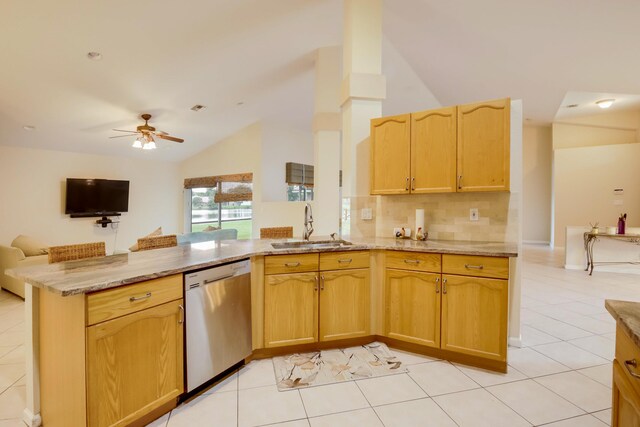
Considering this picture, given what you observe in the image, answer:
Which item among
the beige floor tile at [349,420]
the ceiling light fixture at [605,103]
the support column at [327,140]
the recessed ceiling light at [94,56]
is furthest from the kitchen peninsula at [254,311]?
the ceiling light fixture at [605,103]

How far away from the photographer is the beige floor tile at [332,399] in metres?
1.82

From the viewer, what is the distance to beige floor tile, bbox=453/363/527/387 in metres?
2.10

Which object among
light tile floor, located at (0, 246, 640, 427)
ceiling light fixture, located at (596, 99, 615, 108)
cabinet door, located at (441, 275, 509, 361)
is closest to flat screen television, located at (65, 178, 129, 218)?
light tile floor, located at (0, 246, 640, 427)

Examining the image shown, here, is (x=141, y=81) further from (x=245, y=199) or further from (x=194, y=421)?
(x=194, y=421)

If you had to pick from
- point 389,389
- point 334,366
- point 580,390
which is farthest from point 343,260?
point 580,390

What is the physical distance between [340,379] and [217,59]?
13.5 ft

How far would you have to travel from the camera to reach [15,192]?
17.7 feet

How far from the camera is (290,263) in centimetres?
237

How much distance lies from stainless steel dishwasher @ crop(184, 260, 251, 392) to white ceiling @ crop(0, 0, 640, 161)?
109 inches

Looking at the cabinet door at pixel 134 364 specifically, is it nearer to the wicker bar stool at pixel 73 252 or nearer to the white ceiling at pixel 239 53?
the wicker bar stool at pixel 73 252

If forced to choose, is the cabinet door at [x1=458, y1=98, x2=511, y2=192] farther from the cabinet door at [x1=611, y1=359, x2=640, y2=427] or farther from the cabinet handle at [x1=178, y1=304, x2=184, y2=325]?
the cabinet handle at [x1=178, y1=304, x2=184, y2=325]

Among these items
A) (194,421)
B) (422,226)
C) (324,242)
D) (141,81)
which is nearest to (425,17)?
(422,226)

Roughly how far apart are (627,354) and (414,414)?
47.0 inches

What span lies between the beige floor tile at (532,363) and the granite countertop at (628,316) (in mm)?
1508
